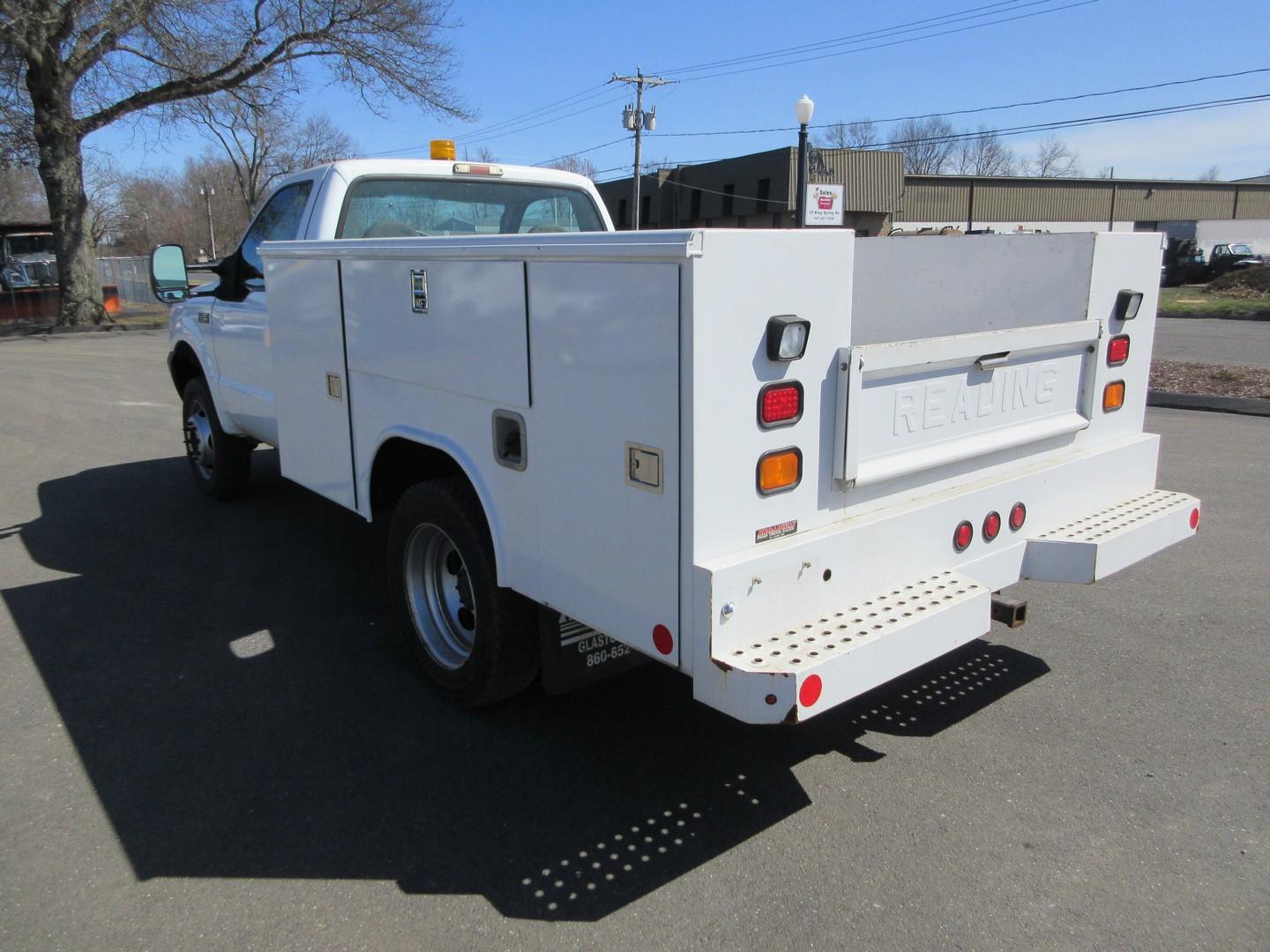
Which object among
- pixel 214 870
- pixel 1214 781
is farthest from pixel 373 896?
pixel 1214 781

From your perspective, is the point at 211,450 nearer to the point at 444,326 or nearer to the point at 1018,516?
the point at 444,326

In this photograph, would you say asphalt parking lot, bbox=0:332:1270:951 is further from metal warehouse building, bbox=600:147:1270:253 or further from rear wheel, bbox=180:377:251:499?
metal warehouse building, bbox=600:147:1270:253

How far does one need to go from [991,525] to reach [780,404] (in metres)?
1.20

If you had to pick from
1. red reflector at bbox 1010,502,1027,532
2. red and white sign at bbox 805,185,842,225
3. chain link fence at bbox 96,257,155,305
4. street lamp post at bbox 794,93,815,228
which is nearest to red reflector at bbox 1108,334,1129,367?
red reflector at bbox 1010,502,1027,532

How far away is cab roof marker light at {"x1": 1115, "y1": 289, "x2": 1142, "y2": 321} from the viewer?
3846mm

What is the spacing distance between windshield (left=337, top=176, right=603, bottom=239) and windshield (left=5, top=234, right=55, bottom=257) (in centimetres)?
2675

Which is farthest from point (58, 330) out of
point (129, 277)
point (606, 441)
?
point (606, 441)

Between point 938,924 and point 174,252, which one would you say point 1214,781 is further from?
point 174,252

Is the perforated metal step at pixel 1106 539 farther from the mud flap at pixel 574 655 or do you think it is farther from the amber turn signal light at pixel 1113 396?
the mud flap at pixel 574 655

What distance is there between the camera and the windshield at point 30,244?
26.8 meters

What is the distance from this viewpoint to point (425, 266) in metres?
3.42

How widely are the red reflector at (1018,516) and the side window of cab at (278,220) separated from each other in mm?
3706

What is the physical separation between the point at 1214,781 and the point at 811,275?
7.56 ft

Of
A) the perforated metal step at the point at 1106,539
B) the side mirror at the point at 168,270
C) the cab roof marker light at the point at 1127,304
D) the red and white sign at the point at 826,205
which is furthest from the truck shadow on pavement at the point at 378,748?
the red and white sign at the point at 826,205
